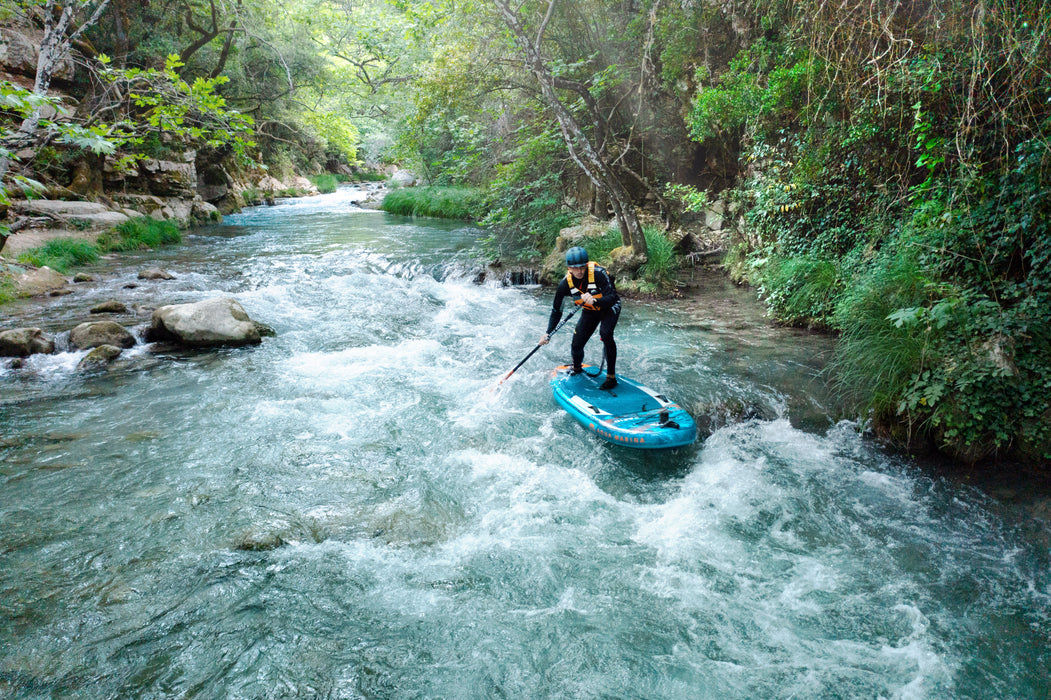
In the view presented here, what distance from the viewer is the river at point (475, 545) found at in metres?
2.77

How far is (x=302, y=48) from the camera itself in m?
18.5

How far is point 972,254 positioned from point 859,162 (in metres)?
2.35

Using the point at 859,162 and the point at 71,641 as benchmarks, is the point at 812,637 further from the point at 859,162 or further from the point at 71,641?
the point at 859,162

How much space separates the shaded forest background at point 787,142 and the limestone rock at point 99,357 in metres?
2.24

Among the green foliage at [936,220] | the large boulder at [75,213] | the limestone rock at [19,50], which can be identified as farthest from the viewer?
the limestone rock at [19,50]

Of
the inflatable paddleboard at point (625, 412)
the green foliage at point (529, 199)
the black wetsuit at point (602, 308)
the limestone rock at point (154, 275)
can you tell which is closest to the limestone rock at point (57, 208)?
the limestone rock at point (154, 275)

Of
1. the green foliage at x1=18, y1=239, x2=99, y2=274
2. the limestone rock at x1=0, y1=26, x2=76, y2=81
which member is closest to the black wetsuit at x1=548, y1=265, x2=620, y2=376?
the green foliage at x1=18, y1=239, x2=99, y2=274

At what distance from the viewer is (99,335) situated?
669 cm

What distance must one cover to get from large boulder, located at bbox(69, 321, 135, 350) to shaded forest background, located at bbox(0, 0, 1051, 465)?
86.5 inches

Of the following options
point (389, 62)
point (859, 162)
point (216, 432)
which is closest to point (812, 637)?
point (216, 432)

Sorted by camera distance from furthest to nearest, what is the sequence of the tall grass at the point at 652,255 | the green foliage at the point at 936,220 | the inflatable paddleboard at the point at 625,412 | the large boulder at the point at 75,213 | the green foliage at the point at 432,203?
the green foliage at the point at 432,203
the large boulder at the point at 75,213
the tall grass at the point at 652,255
the inflatable paddleboard at the point at 625,412
the green foliage at the point at 936,220

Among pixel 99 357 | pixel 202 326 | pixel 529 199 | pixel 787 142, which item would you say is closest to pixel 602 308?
pixel 787 142

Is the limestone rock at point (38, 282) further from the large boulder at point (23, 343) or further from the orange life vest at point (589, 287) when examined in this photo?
the orange life vest at point (589, 287)

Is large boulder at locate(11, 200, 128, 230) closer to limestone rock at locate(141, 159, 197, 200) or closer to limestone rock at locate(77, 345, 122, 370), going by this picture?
limestone rock at locate(141, 159, 197, 200)
